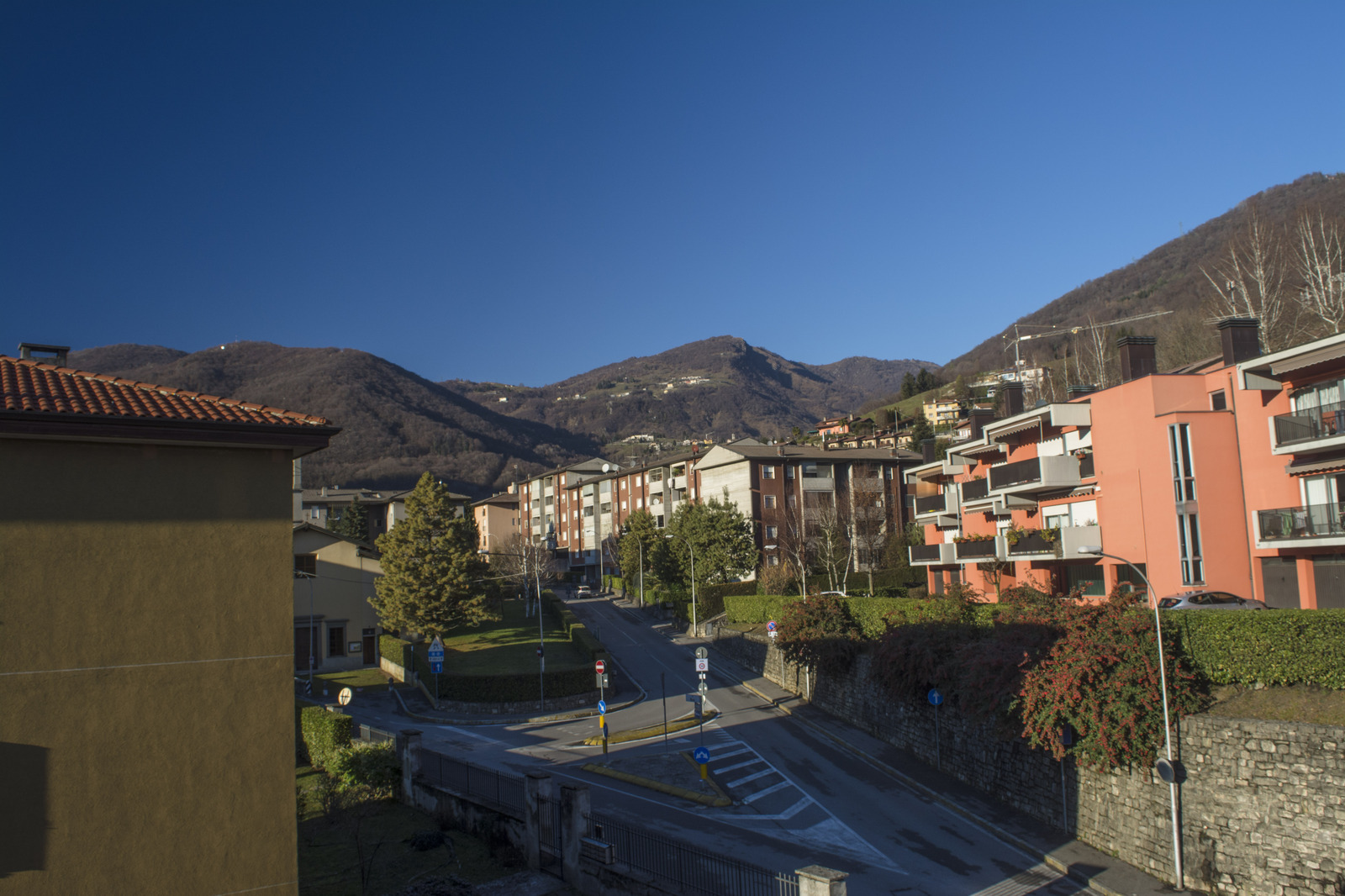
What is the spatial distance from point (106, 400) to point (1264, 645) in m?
24.6

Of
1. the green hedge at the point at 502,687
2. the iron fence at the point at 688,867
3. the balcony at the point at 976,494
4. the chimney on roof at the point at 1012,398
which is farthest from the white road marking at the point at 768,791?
the chimney on roof at the point at 1012,398

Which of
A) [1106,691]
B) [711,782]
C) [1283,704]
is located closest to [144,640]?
[711,782]

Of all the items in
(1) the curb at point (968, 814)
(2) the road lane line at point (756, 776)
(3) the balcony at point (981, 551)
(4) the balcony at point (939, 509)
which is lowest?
(1) the curb at point (968, 814)

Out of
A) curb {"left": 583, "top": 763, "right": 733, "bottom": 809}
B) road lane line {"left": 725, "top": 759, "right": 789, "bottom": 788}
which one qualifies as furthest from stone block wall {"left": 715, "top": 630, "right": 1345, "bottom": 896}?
curb {"left": 583, "top": 763, "right": 733, "bottom": 809}

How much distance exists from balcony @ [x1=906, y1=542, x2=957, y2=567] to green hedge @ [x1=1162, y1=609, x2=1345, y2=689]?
26.4m

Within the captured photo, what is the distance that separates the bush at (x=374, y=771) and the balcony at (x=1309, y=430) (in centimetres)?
3090

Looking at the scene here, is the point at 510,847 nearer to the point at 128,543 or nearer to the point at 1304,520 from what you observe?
the point at 128,543

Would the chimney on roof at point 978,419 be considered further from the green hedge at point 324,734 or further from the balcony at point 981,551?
the green hedge at point 324,734

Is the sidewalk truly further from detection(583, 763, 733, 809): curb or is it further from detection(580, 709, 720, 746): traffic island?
detection(583, 763, 733, 809): curb

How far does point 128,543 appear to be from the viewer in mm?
11430

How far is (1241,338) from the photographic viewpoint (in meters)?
31.1

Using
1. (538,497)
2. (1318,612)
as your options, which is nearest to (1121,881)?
(1318,612)

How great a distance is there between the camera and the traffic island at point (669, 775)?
83.5 ft

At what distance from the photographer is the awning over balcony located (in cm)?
2677
